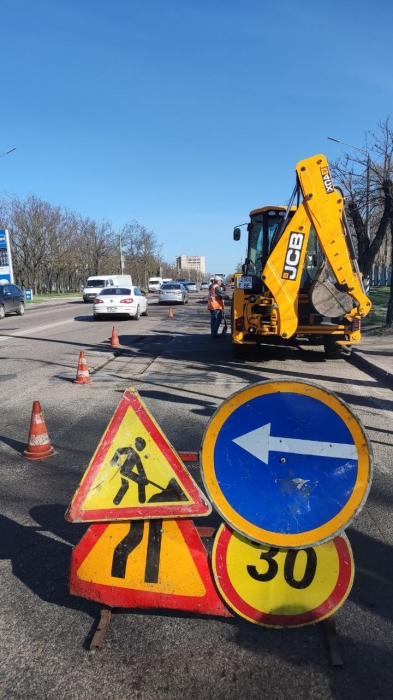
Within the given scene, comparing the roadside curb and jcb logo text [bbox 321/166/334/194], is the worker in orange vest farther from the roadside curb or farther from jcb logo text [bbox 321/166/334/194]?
jcb logo text [bbox 321/166/334/194]

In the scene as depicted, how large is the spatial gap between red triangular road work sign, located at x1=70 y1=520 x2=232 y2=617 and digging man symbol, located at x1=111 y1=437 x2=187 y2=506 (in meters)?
0.14

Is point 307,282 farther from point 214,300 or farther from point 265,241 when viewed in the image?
point 214,300

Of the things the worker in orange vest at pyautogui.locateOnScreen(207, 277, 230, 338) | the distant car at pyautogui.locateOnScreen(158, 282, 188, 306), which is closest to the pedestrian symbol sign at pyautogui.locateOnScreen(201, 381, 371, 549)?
the worker in orange vest at pyautogui.locateOnScreen(207, 277, 230, 338)

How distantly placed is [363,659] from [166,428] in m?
4.03

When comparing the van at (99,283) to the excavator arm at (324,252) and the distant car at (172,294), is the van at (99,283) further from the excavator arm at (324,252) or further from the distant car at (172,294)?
the excavator arm at (324,252)

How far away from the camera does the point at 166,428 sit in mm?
6305

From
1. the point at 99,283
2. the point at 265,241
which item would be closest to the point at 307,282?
the point at 265,241

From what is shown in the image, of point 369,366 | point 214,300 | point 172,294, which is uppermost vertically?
point 214,300

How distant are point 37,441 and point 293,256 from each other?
19.5 feet

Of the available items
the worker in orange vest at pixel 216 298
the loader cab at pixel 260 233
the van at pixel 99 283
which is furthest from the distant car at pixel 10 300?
the loader cab at pixel 260 233

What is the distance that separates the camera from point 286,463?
2.49 meters

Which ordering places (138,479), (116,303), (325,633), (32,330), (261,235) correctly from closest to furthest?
(325,633) → (138,479) → (261,235) → (32,330) → (116,303)

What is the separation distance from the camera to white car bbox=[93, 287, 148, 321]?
22.9 metres

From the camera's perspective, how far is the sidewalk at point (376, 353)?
10.1m
